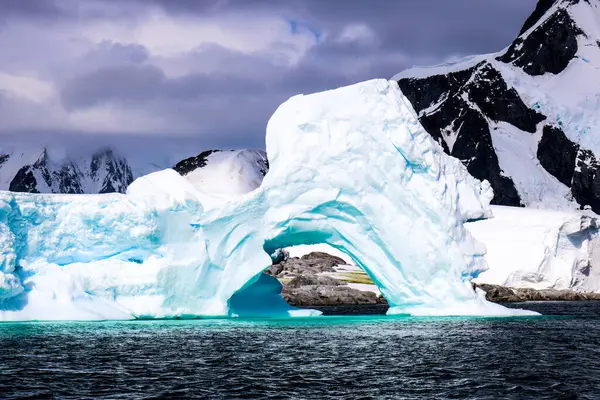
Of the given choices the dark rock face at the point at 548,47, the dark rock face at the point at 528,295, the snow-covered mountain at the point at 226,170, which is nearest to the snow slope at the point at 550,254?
the dark rock face at the point at 528,295

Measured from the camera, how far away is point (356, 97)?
4475cm

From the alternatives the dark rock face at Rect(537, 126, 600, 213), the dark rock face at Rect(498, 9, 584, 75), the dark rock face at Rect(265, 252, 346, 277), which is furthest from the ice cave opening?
the dark rock face at Rect(498, 9, 584, 75)

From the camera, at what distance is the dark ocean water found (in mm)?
21234

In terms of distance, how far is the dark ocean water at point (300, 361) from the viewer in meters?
21.2

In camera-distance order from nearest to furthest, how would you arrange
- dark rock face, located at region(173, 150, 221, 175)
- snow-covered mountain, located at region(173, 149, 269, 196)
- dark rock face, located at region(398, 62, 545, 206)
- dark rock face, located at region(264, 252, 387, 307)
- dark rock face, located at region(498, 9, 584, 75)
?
dark rock face, located at region(264, 252, 387, 307)
snow-covered mountain, located at region(173, 149, 269, 196)
dark rock face, located at region(173, 150, 221, 175)
dark rock face, located at region(398, 62, 545, 206)
dark rock face, located at region(498, 9, 584, 75)

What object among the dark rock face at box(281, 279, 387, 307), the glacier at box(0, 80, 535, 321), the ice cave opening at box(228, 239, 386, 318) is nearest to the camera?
the glacier at box(0, 80, 535, 321)

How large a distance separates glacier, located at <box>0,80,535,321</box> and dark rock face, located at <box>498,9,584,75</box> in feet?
→ 463

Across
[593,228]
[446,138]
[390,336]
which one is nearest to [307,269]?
[593,228]

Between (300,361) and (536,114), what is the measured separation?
15607 cm

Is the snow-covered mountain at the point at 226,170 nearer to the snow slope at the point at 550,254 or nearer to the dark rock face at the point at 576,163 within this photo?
the snow slope at the point at 550,254

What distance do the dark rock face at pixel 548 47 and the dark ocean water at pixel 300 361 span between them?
478ft

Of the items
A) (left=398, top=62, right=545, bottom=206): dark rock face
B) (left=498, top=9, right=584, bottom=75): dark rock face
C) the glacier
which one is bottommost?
the glacier

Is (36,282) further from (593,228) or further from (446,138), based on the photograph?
(446,138)

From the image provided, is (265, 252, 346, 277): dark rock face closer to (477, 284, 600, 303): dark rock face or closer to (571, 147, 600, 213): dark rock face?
(477, 284, 600, 303): dark rock face
